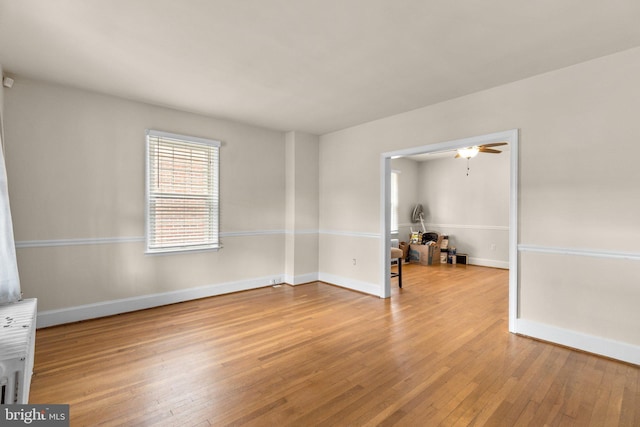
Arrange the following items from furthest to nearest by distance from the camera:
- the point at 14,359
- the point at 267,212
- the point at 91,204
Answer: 1. the point at 267,212
2. the point at 91,204
3. the point at 14,359

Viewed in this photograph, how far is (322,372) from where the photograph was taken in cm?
244

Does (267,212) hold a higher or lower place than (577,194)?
lower

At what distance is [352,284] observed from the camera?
16.5 feet

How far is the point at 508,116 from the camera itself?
328cm

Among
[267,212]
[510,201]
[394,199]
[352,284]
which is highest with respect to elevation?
[394,199]

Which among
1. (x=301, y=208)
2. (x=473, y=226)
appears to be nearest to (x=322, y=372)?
(x=301, y=208)

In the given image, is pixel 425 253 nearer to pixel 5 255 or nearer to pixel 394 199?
pixel 394 199

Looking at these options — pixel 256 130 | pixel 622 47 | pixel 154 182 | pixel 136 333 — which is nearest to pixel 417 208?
pixel 256 130

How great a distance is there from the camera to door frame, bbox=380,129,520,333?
3.23 m

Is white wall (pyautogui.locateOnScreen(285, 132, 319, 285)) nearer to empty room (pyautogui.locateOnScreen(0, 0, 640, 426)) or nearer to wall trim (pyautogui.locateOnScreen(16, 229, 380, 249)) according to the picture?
wall trim (pyautogui.locateOnScreen(16, 229, 380, 249))

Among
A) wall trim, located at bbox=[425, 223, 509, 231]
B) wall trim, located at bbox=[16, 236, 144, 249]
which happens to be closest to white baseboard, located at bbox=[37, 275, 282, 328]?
wall trim, located at bbox=[16, 236, 144, 249]

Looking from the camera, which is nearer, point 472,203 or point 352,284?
point 352,284

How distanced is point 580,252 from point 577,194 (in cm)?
56

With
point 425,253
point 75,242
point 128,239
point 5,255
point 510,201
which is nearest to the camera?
point 5,255
